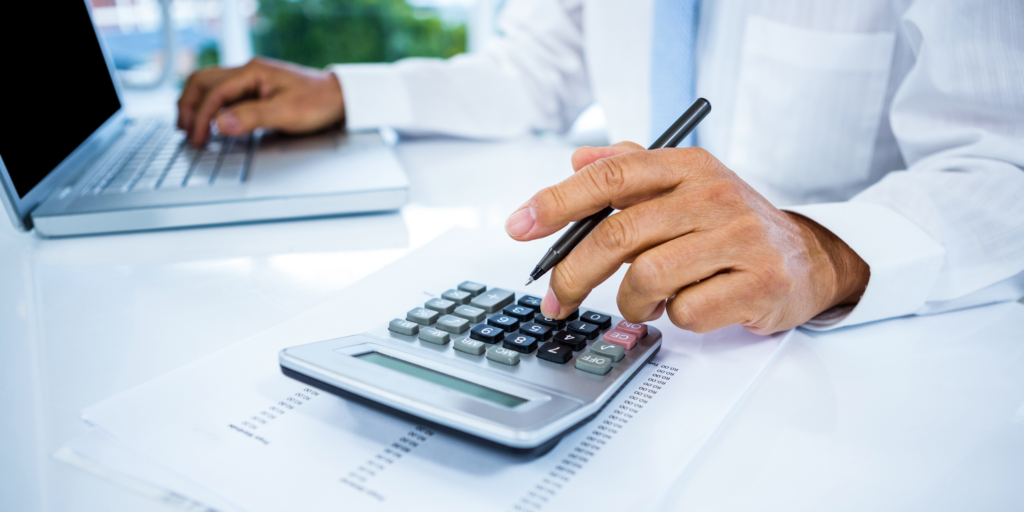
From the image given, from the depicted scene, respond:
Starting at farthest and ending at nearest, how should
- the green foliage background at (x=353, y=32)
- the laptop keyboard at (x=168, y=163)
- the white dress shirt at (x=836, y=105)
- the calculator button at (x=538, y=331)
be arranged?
1. the green foliage background at (x=353, y=32)
2. the laptop keyboard at (x=168, y=163)
3. the white dress shirt at (x=836, y=105)
4. the calculator button at (x=538, y=331)

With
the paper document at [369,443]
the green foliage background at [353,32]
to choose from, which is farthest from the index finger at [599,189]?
the green foliage background at [353,32]

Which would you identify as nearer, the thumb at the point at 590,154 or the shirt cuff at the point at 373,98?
the thumb at the point at 590,154

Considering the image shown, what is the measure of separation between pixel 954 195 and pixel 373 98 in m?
0.70

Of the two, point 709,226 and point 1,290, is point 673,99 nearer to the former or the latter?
point 709,226

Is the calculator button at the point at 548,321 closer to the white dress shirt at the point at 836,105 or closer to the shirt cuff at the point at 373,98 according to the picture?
the white dress shirt at the point at 836,105

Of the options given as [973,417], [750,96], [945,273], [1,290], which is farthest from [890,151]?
[1,290]

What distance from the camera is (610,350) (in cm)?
36

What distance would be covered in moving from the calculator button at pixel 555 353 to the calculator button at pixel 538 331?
13 millimetres

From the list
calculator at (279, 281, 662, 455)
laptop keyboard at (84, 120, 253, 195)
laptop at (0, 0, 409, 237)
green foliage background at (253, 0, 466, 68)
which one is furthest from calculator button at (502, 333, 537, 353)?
green foliage background at (253, 0, 466, 68)

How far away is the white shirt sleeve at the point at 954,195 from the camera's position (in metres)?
0.47

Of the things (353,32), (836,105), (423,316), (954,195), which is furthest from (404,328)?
(353,32)

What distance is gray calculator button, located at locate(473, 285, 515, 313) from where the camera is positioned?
417 millimetres

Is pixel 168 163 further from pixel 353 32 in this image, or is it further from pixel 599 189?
pixel 353 32

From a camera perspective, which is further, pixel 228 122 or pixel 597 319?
pixel 228 122
